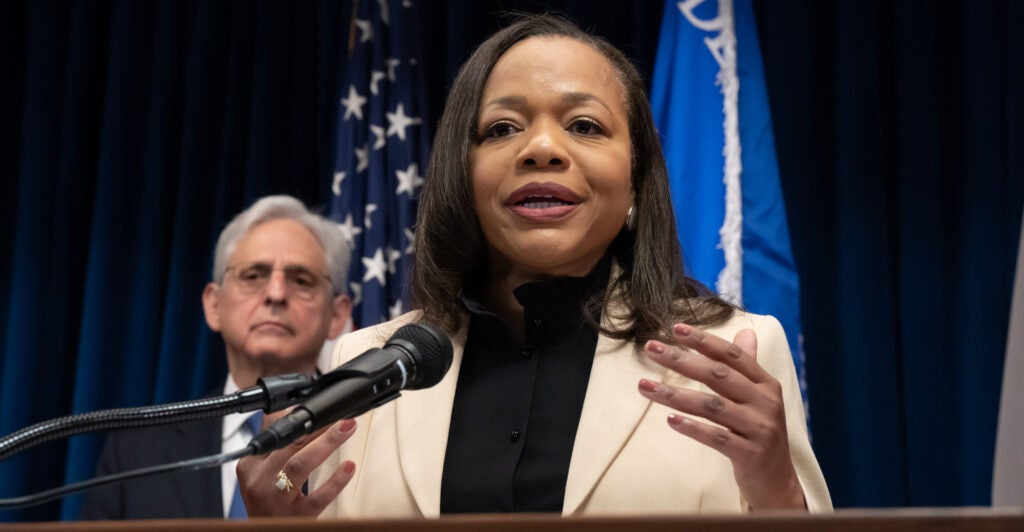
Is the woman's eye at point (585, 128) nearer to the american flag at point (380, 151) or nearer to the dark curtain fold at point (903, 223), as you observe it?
the dark curtain fold at point (903, 223)

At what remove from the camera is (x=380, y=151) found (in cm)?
362

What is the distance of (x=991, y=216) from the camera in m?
3.17

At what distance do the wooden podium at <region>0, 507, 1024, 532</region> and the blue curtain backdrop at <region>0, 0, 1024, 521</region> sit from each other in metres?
2.41

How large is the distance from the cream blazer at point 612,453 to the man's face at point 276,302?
1.63 meters

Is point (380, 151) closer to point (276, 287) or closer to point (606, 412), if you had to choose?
point (276, 287)

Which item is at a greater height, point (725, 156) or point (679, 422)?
point (725, 156)

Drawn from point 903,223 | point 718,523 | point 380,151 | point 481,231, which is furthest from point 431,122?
point 718,523

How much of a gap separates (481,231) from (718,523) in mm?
1101

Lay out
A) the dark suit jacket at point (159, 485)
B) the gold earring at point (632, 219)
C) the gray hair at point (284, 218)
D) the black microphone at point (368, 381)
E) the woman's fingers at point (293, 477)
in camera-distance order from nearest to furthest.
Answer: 1. the black microphone at point (368, 381)
2. the woman's fingers at point (293, 477)
3. the gold earring at point (632, 219)
4. the dark suit jacket at point (159, 485)
5. the gray hair at point (284, 218)

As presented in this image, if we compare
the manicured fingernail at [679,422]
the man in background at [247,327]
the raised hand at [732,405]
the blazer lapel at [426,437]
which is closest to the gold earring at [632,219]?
the blazer lapel at [426,437]

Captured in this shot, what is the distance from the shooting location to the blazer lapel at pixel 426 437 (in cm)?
161

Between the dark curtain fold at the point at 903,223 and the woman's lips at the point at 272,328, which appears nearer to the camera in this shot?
the dark curtain fold at the point at 903,223

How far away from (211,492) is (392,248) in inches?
37.8

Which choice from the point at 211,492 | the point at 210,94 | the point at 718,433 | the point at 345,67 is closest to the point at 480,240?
the point at 718,433
